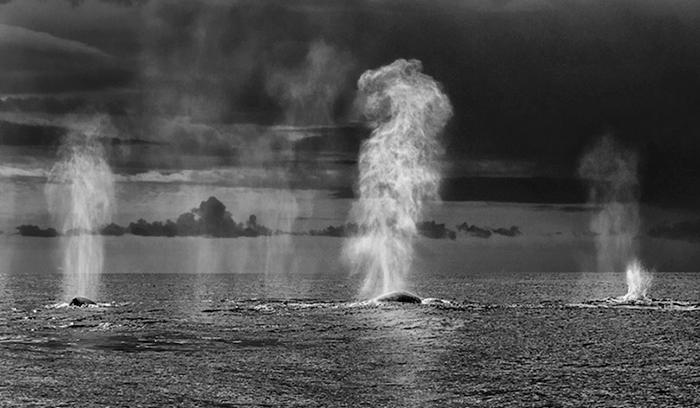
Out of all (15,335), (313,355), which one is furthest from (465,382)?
(15,335)

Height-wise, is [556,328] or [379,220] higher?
[379,220]

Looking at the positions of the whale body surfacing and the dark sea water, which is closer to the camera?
the dark sea water

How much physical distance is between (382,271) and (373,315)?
2098cm

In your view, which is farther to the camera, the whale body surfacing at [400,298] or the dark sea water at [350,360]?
the whale body surfacing at [400,298]

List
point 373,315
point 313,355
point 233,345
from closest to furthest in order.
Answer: point 313,355, point 233,345, point 373,315

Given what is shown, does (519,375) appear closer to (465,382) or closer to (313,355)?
(465,382)

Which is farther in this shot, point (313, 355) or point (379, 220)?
point (379, 220)

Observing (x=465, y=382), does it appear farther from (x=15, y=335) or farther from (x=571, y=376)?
(x=15, y=335)

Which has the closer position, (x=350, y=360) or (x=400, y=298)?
(x=350, y=360)

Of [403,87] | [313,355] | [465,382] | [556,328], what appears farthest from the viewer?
[403,87]

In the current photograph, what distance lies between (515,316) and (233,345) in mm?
44615

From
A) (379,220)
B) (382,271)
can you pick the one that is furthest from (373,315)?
(382,271)

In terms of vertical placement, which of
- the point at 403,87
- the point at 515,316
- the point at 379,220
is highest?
the point at 403,87

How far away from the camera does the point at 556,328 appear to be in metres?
76.9
